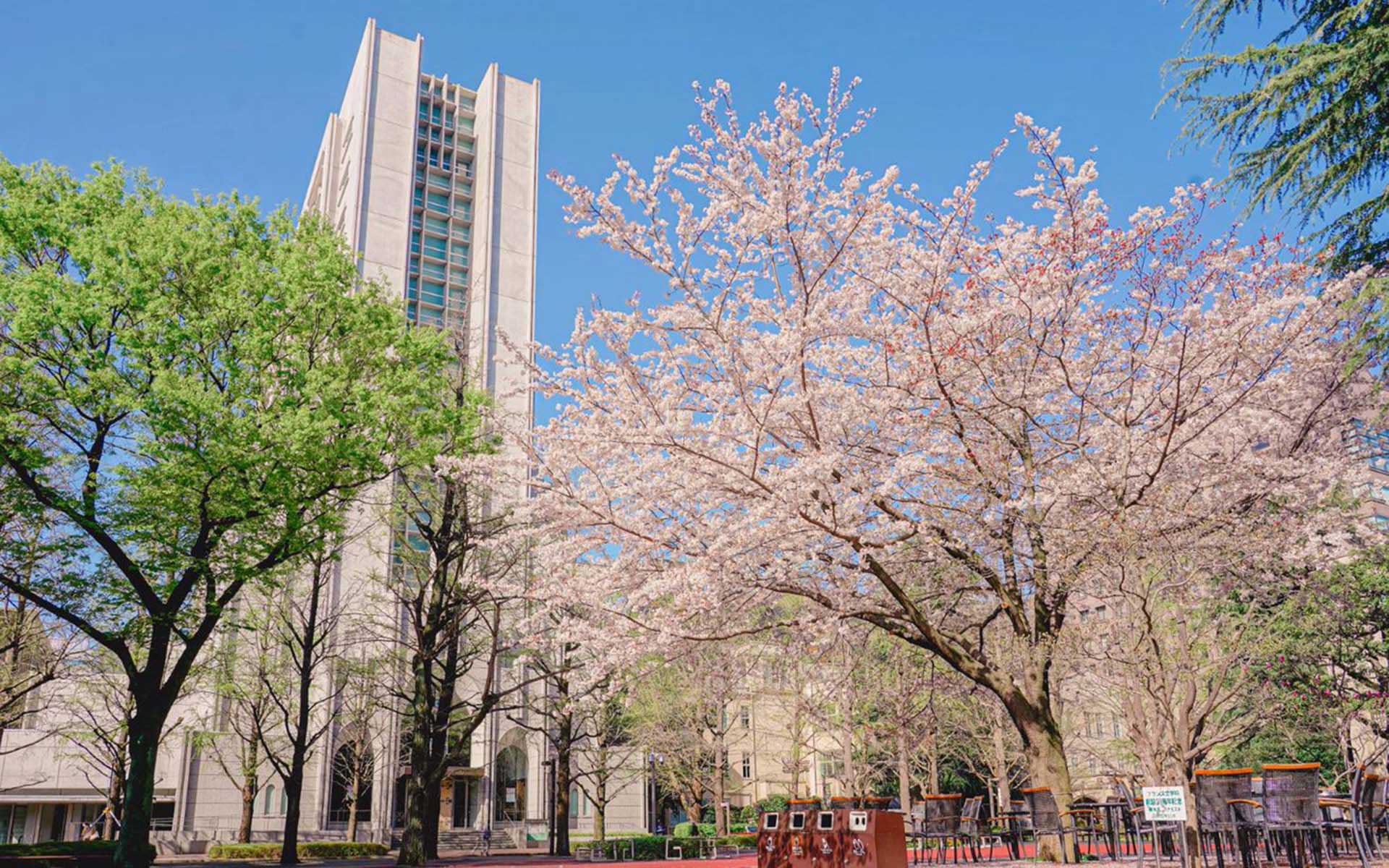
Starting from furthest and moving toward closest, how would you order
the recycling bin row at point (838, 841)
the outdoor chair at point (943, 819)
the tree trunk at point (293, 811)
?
1. the tree trunk at point (293, 811)
2. the outdoor chair at point (943, 819)
3. the recycling bin row at point (838, 841)

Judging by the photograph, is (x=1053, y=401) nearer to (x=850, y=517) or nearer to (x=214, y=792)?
(x=850, y=517)

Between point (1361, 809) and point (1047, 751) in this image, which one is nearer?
point (1361, 809)

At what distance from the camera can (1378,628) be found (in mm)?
18312

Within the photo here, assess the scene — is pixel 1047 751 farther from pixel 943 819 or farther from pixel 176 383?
pixel 176 383

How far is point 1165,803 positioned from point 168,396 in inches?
509

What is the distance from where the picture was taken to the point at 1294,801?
358 inches

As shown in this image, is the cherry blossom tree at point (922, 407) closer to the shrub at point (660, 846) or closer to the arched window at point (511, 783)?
the shrub at point (660, 846)

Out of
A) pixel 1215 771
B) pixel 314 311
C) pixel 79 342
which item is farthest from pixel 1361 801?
pixel 79 342

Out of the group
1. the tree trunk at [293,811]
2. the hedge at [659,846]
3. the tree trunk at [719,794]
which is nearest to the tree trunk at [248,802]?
the tree trunk at [293,811]

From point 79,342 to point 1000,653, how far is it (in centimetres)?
1395

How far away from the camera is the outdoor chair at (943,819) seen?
1392 cm

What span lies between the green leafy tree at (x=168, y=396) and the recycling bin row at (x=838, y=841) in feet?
28.5

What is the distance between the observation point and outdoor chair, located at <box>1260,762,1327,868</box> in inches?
350

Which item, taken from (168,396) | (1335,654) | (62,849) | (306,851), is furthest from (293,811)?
(1335,654)
